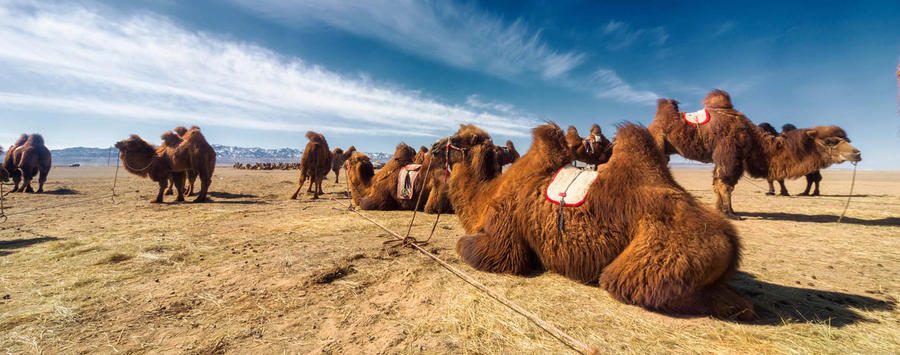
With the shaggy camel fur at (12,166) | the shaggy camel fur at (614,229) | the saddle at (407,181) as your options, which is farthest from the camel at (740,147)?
the shaggy camel fur at (12,166)

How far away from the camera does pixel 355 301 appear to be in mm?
3229

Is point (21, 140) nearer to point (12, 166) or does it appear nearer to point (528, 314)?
point (12, 166)

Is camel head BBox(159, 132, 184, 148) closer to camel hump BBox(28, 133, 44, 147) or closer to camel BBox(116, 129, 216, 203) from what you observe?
camel BBox(116, 129, 216, 203)

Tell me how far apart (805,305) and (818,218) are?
7742 mm

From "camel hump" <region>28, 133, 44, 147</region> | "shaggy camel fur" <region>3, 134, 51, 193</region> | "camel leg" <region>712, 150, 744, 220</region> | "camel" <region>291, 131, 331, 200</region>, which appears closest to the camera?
"camel leg" <region>712, 150, 744, 220</region>

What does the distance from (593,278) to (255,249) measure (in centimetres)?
486

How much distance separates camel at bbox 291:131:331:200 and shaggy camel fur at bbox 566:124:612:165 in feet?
35.2

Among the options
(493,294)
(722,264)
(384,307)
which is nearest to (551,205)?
(493,294)

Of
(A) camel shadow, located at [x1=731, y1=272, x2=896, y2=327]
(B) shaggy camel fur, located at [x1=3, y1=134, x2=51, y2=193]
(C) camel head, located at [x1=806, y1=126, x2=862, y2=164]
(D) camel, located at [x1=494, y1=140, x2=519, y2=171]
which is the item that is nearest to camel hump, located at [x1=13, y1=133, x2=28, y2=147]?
(B) shaggy camel fur, located at [x1=3, y1=134, x2=51, y2=193]

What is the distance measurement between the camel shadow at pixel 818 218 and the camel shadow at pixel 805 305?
6.21 meters

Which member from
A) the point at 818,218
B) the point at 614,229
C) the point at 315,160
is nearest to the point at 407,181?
the point at 315,160

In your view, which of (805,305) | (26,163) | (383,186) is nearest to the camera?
(805,305)

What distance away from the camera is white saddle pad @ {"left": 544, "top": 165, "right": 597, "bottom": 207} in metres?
3.44

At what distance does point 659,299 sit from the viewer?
9.04 feet
